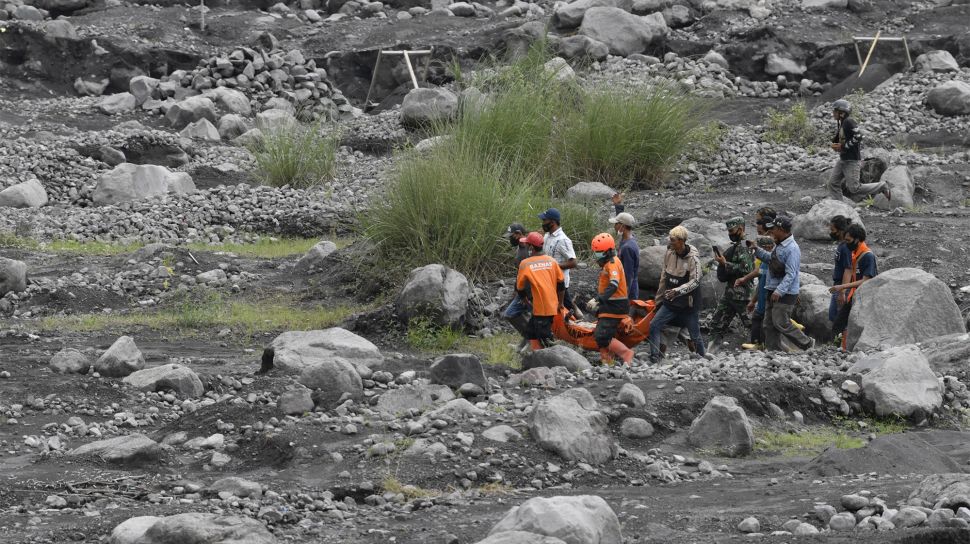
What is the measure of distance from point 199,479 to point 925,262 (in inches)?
344

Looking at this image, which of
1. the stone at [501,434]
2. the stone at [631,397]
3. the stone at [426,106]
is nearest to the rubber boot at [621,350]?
the stone at [631,397]

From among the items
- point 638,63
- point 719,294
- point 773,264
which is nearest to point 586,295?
point 719,294

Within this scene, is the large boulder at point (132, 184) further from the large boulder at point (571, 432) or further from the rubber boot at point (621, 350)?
the large boulder at point (571, 432)

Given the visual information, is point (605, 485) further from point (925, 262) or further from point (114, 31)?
point (114, 31)

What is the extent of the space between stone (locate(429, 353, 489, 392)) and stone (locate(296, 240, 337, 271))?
5.46 m

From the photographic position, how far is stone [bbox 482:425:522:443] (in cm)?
802

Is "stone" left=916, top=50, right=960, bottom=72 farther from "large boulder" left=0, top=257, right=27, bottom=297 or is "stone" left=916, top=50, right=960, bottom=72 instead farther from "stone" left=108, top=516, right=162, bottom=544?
"stone" left=108, top=516, right=162, bottom=544

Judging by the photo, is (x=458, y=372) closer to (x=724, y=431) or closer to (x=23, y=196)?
(x=724, y=431)

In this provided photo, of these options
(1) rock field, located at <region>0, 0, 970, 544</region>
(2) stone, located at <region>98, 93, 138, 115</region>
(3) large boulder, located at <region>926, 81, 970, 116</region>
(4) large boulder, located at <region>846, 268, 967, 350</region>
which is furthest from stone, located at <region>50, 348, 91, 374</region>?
(3) large boulder, located at <region>926, 81, 970, 116</region>

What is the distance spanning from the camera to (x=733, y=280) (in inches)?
460

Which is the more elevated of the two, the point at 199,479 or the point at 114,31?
the point at 199,479

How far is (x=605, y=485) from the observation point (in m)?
7.68

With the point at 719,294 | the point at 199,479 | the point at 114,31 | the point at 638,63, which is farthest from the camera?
the point at 114,31

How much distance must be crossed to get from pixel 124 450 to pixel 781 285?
541cm
